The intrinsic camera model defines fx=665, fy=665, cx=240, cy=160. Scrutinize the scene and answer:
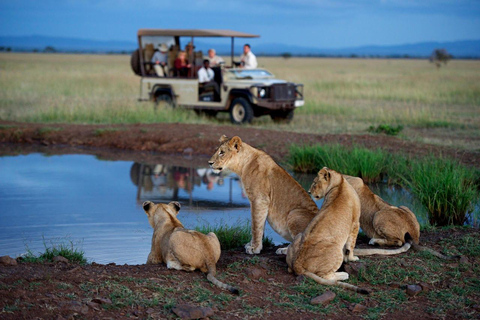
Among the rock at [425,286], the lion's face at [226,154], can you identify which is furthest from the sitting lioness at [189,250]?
the rock at [425,286]

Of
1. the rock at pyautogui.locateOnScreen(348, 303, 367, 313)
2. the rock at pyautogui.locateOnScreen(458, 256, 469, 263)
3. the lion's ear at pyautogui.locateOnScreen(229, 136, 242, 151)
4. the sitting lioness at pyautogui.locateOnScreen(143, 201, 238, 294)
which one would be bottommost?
the rock at pyautogui.locateOnScreen(348, 303, 367, 313)

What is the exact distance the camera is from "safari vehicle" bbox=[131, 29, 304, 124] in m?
17.3

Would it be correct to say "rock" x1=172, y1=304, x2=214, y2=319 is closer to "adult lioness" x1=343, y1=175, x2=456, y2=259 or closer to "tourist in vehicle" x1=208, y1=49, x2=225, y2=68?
"adult lioness" x1=343, y1=175, x2=456, y2=259

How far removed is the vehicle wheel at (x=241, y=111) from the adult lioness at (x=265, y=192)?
412 inches

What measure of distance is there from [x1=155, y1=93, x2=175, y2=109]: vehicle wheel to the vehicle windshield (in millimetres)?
1960

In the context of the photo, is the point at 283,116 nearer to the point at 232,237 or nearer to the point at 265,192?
the point at 232,237

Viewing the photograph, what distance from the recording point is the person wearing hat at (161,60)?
18.8m

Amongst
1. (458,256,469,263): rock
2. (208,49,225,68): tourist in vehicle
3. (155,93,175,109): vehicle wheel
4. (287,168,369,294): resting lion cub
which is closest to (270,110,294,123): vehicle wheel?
(208,49,225,68): tourist in vehicle

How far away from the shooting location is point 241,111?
17.6m

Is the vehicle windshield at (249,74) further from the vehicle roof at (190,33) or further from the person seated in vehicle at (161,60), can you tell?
the person seated in vehicle at (161,60)

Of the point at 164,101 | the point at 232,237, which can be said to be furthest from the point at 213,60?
the point at 232,237

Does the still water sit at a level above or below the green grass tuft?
below

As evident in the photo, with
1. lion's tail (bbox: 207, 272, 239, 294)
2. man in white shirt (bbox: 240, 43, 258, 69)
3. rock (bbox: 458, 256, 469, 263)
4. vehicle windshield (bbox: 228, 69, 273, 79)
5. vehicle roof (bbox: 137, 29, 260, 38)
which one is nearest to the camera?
lion's tail (bbox: 207, 272, 239, 294)

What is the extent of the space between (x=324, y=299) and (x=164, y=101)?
47.0ft
